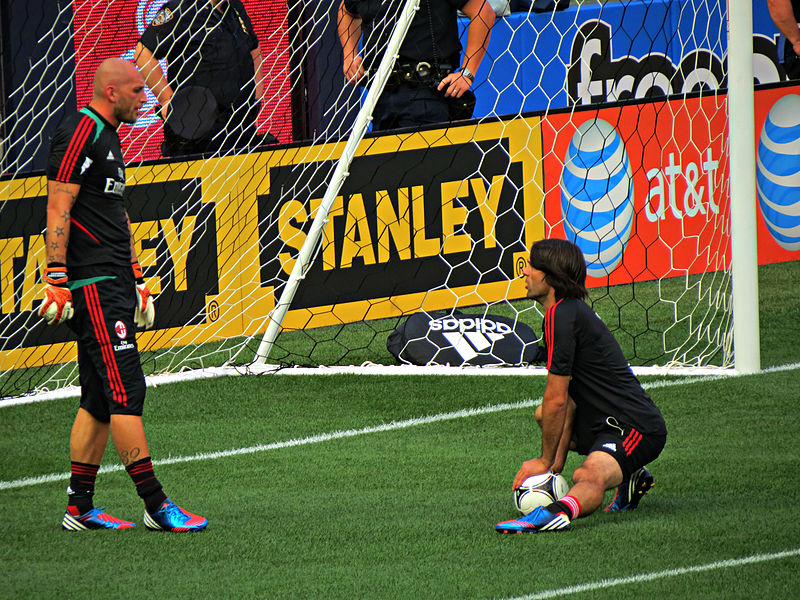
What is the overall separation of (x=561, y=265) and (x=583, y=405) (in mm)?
531

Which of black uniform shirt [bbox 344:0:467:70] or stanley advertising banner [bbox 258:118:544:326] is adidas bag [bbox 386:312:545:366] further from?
black uniform shirt [bbox 344:0:467:70]

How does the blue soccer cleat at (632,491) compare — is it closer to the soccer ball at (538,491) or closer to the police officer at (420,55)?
the soccer ball at (538,491)

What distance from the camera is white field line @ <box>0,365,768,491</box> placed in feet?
20.1

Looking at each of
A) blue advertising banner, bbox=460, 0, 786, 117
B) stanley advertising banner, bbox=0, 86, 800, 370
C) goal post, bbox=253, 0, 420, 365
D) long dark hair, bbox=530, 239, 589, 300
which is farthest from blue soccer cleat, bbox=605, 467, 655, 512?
blue advertising banner, bbox=460, 0, 786, 117

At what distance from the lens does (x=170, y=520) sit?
4996mm

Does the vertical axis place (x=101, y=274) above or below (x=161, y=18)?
below

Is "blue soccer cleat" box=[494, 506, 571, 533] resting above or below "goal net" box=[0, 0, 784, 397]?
below

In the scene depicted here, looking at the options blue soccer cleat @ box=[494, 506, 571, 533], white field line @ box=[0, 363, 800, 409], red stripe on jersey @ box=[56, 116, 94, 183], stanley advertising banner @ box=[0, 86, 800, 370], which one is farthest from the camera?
stanley advertising banner @ box=[0, 86, 800, 370]

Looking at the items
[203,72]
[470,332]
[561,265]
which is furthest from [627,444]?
[203,72]

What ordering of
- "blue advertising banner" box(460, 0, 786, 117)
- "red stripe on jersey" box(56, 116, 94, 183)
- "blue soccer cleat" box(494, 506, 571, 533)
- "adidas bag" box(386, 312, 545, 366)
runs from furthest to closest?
1. "blue advertising banner" box(460, 0, 786, 117)
2. "adidas bag" box(386, 312, 545, 366)
3. "red stripe on jersey" box(56, 116, 94, 183)
4. "blue soccer cleat" box(494, 506, 571, 533)

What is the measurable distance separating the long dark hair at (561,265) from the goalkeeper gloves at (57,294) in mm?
1686

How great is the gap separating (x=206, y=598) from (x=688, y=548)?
1592 millimetres

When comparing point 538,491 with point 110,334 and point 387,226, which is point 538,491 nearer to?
point 110,334

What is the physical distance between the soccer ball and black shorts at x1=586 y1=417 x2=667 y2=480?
0.19m
